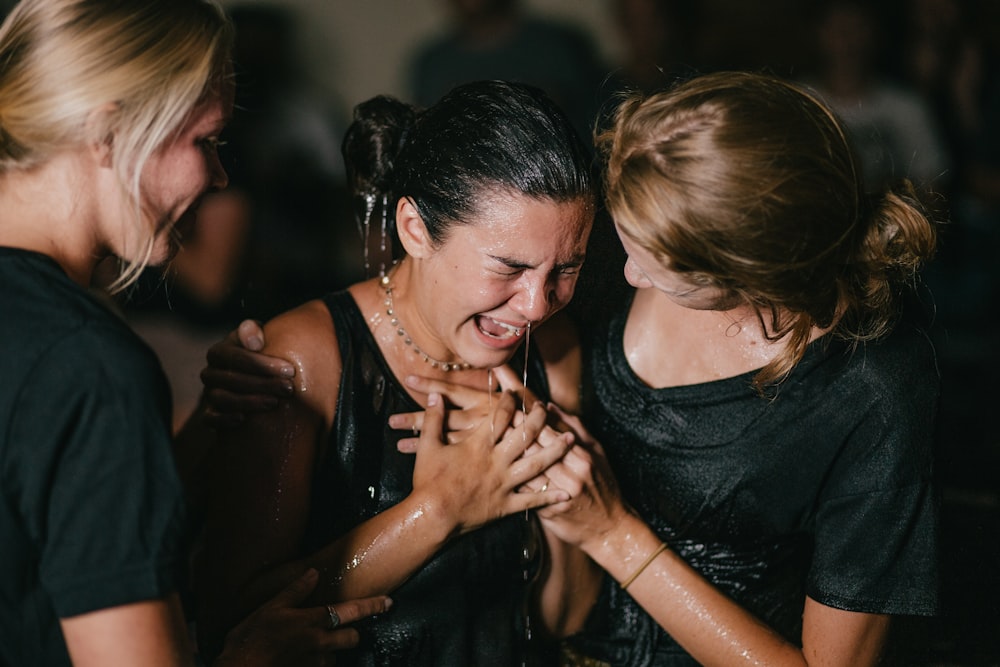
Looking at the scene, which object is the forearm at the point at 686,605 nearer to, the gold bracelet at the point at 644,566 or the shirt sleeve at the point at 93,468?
the gold bracelet at the point at 644,566

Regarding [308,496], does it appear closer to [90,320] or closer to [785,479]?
[90,320]

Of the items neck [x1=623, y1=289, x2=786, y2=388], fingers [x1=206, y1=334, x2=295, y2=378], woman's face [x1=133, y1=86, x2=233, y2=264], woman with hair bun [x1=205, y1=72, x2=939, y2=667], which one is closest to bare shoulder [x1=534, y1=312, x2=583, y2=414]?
woman with hair bun [x1=205, y1=72, x2=939, y2=667]

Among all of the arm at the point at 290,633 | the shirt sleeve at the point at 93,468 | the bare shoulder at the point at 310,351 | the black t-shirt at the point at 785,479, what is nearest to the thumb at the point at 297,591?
the arm at the point at 290,633

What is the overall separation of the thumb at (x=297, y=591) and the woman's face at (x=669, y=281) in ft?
2.14

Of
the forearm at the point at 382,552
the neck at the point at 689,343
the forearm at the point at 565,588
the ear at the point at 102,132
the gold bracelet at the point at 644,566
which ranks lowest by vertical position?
the forearm at the point at 565,588

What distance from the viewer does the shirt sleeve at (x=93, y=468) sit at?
1.08m

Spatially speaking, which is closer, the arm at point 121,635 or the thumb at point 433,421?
the arm at point 121,635

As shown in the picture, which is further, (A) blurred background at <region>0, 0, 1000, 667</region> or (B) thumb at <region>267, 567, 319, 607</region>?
(A) blurred background at <region>0, 0, 1000, 667</region>

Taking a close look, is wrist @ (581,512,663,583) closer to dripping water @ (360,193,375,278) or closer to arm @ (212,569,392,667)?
arm @ (212,569,392,667)

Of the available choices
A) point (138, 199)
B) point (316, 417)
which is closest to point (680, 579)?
point (316, 417)

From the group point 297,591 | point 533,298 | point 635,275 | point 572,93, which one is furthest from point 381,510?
point 572,93

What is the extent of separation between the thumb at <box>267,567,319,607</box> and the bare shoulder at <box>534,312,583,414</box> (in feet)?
1.76

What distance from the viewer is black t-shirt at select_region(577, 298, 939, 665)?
1.59 metres

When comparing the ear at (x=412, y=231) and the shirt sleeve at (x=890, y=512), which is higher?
the ear at (x=412, y=231)
